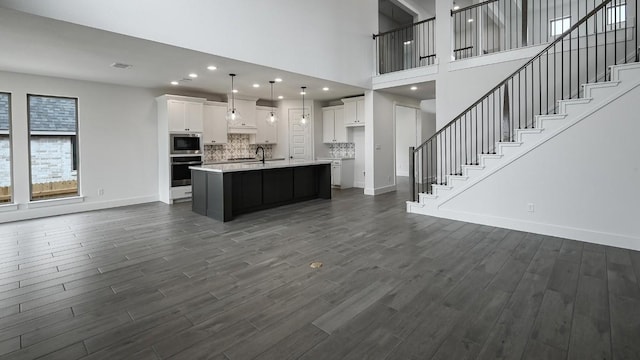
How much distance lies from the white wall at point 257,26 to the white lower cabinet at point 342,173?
8.17 feet

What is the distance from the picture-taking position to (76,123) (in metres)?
6.64

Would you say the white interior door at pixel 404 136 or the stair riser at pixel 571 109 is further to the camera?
the white interior door at pixel 404 136

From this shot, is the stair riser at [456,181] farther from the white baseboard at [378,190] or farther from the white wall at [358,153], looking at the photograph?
the white wall at [358,153]

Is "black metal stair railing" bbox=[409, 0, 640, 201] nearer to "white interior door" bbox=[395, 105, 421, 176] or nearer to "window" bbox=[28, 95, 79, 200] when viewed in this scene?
"white interior door" bbox=[395, 105, 421, 176]

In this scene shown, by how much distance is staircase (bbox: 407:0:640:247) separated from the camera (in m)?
4.14

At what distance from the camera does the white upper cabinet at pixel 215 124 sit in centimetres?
801

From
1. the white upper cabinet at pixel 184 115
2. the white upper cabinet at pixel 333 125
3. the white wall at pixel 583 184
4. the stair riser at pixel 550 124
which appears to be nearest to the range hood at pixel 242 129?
the white upper cabinet at pixel 184 115

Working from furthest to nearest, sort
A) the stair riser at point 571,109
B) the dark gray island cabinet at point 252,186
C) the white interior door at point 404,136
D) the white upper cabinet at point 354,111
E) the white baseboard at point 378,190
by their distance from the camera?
the white interior door at point 404,136, the white upper cabinet at point 354,111, the white baseboard at point 378,190, the dark gray island cabinet at point 252,186, the stair riser at point 571,109

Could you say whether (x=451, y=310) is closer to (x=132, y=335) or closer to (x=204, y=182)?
(x=132, y=335)

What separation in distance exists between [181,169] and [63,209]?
91.9 inches

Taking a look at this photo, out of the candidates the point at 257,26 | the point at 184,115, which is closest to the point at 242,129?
the point at 184,115

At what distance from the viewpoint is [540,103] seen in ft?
16.8

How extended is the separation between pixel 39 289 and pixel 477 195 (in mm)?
5625

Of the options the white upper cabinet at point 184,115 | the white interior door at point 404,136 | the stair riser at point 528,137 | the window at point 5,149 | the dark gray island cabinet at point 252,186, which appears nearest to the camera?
the stair riser at point 528,137
